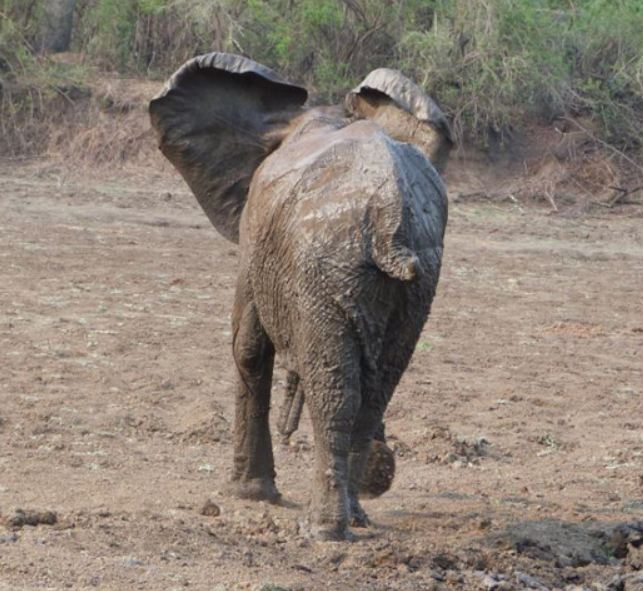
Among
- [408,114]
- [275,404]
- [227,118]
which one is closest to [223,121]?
[227,118]

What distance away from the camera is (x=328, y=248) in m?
5.37

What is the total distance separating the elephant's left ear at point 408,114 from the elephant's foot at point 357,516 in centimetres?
133

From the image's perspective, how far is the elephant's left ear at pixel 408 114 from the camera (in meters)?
6.01

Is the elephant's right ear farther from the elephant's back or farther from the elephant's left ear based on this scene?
the elephant's back

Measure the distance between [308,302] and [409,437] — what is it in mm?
2736

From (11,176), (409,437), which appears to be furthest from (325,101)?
(409,437)

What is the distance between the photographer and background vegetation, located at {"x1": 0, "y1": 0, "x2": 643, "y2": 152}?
62.4ft

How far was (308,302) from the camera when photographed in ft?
17.9

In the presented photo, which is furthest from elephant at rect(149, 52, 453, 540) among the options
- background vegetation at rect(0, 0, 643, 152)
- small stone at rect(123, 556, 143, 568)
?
background vegetation at rect(0, 0, 643, 152)

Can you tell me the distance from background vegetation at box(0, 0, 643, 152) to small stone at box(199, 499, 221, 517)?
506 inches

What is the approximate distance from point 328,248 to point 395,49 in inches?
578

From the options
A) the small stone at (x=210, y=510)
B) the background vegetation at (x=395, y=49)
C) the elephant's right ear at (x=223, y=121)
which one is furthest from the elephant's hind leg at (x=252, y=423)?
the background vegetation at (x=395, y=49)

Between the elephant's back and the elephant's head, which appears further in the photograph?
the elephant's head

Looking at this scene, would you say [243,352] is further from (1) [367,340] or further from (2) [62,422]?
(2) [62,422]
